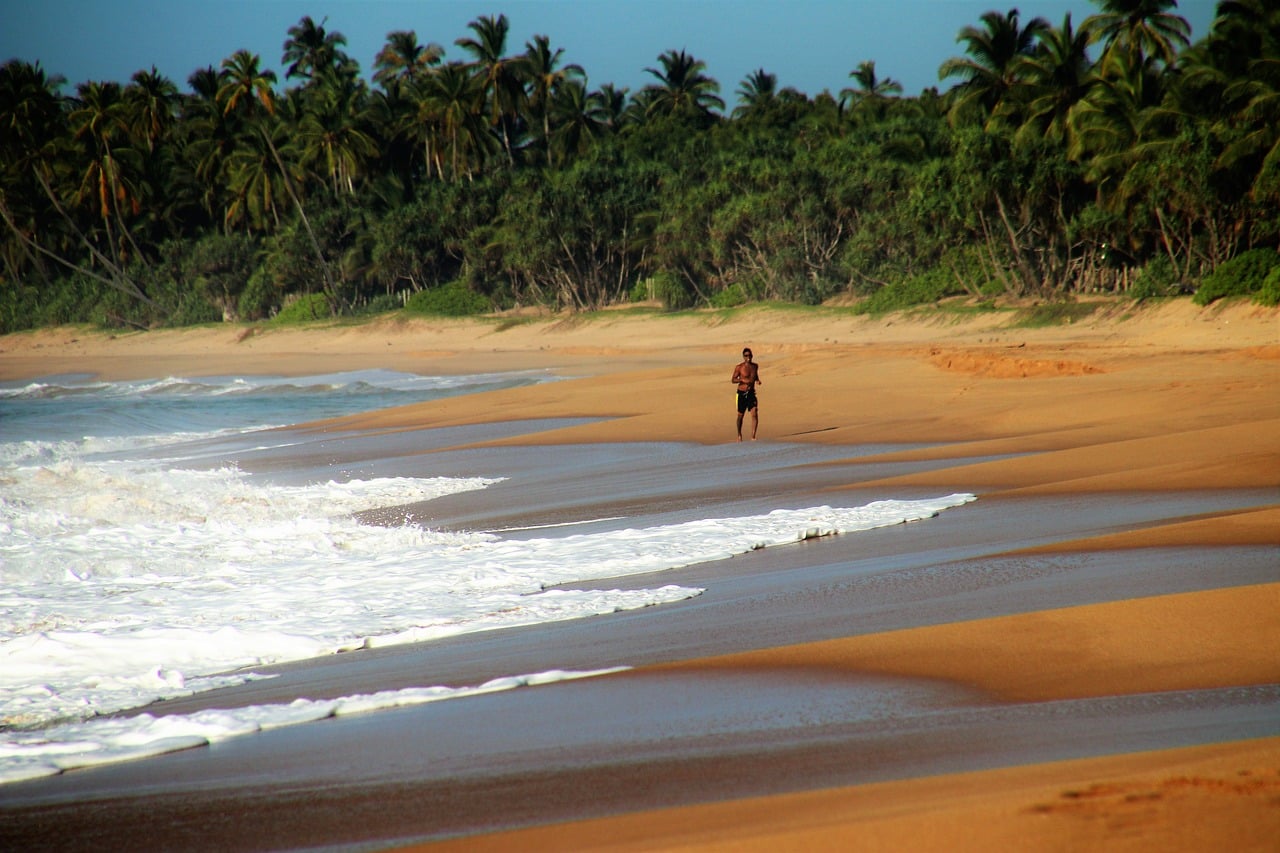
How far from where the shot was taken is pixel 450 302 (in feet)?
178

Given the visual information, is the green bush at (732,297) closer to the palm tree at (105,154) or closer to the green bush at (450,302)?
the green bush at (450,302)

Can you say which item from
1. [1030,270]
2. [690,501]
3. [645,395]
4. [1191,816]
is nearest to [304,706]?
[1191,816]

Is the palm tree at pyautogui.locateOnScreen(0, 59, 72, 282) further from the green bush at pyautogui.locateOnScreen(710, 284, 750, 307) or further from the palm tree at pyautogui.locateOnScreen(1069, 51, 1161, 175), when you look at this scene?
the palm tree at pyautogui.locateOnScreen(1069, 51, 1161, 175)

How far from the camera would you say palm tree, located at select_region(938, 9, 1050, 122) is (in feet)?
132

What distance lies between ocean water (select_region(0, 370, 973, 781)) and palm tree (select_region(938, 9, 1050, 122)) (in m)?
32.8

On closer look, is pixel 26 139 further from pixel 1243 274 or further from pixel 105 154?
pixel 1243 274

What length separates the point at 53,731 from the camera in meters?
4.25

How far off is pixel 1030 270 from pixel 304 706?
32.7 metres

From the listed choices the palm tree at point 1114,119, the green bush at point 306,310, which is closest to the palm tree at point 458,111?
the green bush at point 306,310

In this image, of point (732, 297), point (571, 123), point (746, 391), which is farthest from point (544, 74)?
point (746, 391)

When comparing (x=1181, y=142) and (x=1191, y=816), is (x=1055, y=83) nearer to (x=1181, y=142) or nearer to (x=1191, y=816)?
(x=1181, y=142)

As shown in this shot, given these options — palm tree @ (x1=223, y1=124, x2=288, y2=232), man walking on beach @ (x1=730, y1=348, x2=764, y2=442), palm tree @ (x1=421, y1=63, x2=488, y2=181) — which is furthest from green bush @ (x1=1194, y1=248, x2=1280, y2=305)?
palm tree @ (x1=223, y1=124, x2=288, y2=232)

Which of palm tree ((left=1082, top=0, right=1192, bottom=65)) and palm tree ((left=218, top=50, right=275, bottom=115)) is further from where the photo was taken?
palm tree ((left=218, top=50, right=275, bottom=115))

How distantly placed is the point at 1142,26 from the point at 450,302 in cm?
3076
